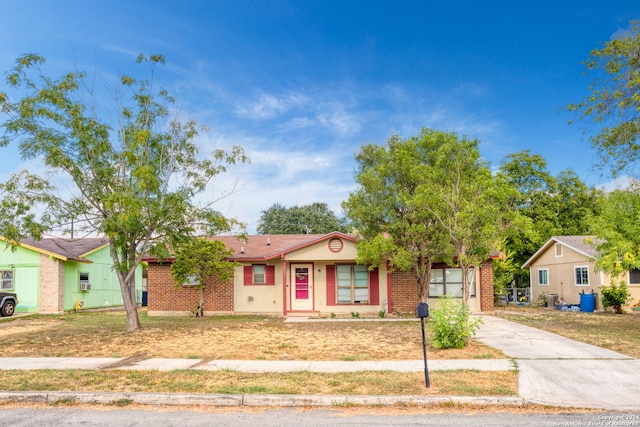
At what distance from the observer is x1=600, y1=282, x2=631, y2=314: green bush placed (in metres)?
23.4

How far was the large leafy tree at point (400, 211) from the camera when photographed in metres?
18.7

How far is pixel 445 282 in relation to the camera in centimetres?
2186

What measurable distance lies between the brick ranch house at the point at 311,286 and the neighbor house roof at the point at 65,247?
4.49 meters

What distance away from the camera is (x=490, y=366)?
29.0ft

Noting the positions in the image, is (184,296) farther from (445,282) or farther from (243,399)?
(243,399)

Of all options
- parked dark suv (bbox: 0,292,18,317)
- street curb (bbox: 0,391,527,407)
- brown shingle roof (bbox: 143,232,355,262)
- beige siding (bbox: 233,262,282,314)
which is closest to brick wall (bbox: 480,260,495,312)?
brown shingle roof (bbox: 143,232,355,262)

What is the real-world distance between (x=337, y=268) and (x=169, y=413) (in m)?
15.8

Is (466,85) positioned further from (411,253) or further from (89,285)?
(89,285)

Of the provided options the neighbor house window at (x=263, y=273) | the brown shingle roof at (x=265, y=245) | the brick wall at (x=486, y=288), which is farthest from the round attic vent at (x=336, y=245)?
the brick wall at (x=486, y=288)

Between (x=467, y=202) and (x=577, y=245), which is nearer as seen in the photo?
(x=467, y=202)

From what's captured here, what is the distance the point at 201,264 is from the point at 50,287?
951 centimetres

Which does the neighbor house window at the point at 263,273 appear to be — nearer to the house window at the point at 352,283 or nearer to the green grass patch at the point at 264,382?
the house window at the point at 352,283

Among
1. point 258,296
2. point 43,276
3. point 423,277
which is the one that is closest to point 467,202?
point 423,277

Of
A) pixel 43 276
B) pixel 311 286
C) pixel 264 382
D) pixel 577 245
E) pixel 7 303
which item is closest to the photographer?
pixel 264 382
